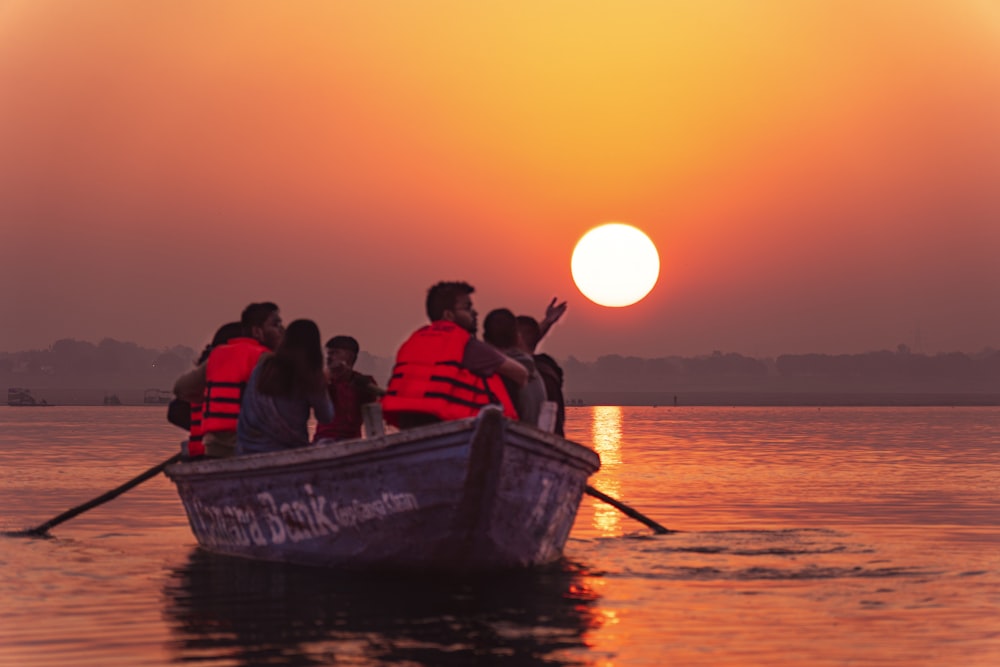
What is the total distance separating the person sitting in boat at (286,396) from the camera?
14.8m

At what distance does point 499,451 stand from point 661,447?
150 ft

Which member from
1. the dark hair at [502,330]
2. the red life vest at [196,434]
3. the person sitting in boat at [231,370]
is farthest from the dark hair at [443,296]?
the red life vest at [196,434]

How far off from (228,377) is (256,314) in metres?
0.69

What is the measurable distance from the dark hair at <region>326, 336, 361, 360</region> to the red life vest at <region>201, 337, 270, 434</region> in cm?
98

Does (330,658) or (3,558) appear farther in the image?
(3,558)

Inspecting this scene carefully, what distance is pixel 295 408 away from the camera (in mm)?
15539

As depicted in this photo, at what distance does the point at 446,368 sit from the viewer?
14.3m

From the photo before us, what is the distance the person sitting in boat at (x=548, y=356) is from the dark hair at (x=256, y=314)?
2472 mm

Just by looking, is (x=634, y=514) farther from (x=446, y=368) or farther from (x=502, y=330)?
(x=446, y=368)

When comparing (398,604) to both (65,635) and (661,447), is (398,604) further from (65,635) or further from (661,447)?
(661,447)

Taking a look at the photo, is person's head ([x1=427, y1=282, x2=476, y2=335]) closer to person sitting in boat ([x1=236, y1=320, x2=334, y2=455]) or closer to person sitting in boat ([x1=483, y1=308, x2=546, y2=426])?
person sitting in boat ([x1=483, y1=308, x2=546, y2=426])

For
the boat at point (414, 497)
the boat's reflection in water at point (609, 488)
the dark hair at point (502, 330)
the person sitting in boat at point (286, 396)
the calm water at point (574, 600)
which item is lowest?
the boat's reflection in water at point (609, 488)

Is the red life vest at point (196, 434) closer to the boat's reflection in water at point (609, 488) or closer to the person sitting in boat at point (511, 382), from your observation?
the person sitting in boat at point (511, 382)

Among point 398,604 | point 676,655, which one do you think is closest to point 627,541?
point 398,604
